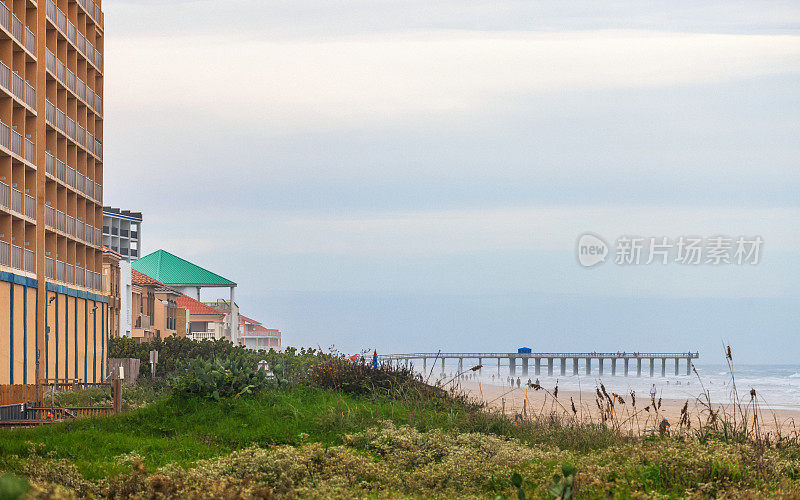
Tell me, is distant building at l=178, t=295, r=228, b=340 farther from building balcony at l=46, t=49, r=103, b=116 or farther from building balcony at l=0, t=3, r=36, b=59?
building balcony at l=0, t=3, r=36, b=59

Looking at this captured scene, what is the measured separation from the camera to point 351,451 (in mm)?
13164

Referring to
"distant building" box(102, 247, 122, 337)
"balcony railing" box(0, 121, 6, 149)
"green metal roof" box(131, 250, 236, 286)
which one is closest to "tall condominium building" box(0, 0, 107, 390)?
"balcony railing" box(0, 121, 6, 149)

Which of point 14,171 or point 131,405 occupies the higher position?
point 14,171

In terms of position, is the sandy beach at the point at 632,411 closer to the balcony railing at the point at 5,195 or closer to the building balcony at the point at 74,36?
the balcony railing at the point at 5,195

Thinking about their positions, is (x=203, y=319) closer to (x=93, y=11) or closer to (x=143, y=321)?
(x=143, y=321)

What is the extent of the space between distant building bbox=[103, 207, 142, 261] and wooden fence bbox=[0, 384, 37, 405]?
50430mm

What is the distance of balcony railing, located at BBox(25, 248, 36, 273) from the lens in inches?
1312

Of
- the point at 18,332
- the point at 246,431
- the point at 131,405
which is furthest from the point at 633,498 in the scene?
the point at 18,332

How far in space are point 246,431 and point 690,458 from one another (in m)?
8.55

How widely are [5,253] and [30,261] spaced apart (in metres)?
2.92

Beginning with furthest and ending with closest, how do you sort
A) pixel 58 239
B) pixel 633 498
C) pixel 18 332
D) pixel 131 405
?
A: pixel 58 239, pixel 18 332, pixel 131 405, pixel 633 498

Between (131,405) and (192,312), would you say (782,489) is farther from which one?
(192,312)

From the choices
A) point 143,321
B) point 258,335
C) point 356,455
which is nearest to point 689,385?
point 258,335

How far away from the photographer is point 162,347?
46.8 meters
